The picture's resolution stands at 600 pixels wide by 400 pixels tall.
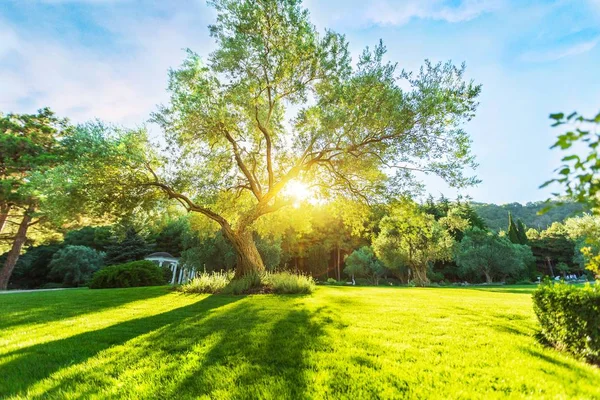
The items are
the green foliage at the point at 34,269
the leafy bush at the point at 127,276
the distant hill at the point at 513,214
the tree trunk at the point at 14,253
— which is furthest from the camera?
the distant hill at the point at 513,214

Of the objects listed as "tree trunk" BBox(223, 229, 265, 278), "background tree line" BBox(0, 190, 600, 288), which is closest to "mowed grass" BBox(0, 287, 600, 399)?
"tree trunk" BBox(223, 229, 265, 278)

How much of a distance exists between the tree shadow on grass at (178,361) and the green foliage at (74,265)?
133 feet

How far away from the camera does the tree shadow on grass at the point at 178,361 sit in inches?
132

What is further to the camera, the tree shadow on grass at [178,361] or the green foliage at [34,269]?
the green foliage at [34,269]

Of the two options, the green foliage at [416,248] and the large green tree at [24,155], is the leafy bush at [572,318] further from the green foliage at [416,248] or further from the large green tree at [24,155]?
the large green tree at [24,155]

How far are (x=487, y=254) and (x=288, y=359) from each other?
45.0m

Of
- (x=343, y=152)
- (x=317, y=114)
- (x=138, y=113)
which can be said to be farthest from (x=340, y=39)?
(x=138, y=113)

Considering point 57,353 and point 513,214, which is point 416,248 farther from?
point 513,214

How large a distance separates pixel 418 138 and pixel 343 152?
10.8ft

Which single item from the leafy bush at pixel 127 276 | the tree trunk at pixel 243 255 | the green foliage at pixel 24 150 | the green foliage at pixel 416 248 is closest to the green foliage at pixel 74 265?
the green foliage at pixel 24 150

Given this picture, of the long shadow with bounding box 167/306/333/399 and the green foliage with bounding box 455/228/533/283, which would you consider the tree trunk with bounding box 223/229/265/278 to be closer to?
the long shadow with bounding box 167/306/333/399

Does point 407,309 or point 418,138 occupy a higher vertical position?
point 418,138

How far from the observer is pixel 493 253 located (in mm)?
39625

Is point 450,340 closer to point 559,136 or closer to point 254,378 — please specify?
point 254,378
